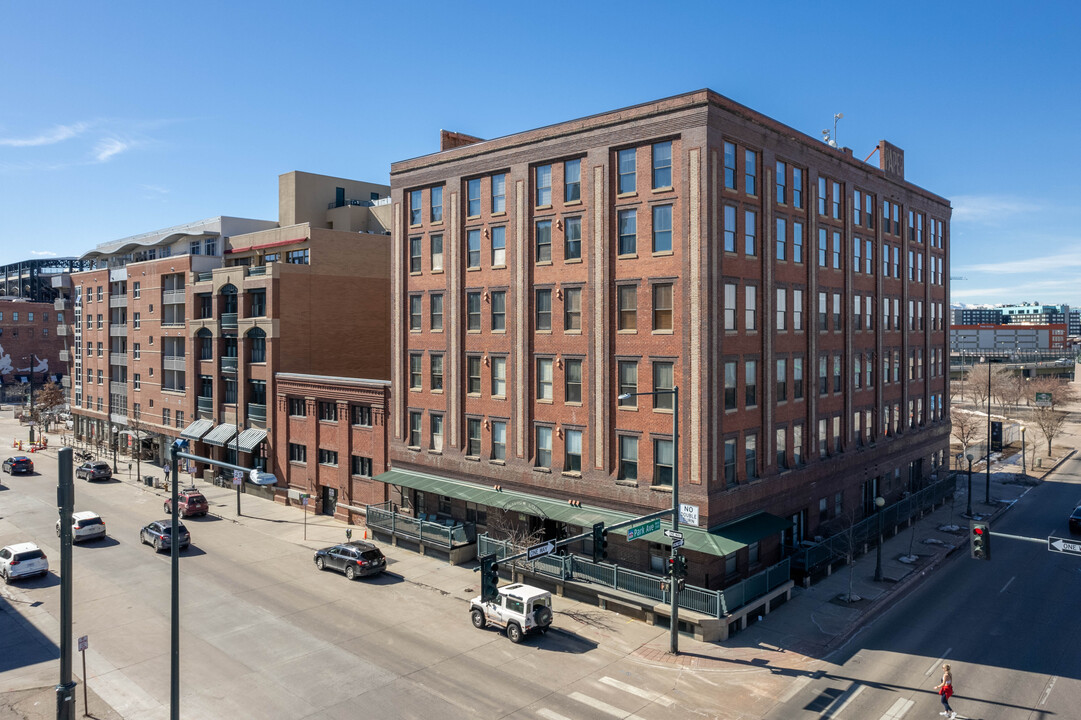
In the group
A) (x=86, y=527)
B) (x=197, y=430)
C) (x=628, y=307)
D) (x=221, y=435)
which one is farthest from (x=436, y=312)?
(x=197, y=430)

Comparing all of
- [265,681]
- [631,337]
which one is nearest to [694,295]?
[631,337]

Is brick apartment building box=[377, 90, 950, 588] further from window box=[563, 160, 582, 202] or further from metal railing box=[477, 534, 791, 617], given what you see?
metal railing box=[477, 534, 791, 617]

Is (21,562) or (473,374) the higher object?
(473,374)

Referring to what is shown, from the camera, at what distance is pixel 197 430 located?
197 ft

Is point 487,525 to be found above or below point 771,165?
below

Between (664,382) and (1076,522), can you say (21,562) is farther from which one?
(1076,522)

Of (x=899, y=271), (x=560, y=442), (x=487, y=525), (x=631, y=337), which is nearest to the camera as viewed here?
(x=631, y=337)

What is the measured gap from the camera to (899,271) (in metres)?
48.4

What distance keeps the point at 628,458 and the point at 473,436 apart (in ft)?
33.5

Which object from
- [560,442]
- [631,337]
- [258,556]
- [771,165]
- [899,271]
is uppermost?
[771,165]

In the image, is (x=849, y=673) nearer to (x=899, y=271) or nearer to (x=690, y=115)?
(x=690, y=115)

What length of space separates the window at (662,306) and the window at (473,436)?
40.1 ft

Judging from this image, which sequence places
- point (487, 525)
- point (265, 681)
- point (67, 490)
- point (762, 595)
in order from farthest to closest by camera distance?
point (487, 525), point (762, 595), point (265, 681), point (67, 490)

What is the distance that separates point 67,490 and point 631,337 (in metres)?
22.8
